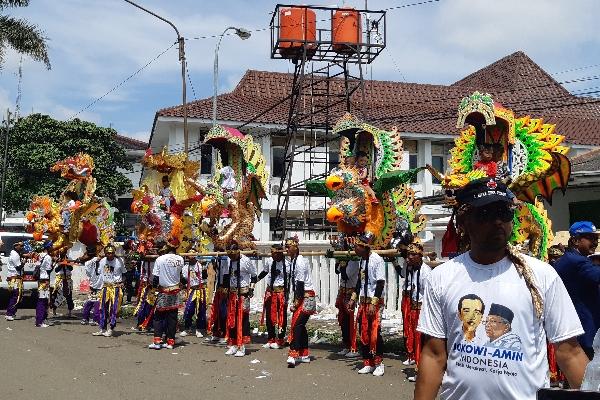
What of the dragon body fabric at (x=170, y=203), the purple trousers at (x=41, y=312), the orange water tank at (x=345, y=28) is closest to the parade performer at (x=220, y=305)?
the dragon body fabric at (x=170, y=203)

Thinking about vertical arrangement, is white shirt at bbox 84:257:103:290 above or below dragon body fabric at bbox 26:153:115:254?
below

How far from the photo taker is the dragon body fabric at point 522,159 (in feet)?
26.8

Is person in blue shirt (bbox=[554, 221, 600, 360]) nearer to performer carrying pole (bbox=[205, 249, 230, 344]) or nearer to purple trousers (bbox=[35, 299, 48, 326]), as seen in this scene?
performer carrying pole (bbox=[205, 249, 230, 344])

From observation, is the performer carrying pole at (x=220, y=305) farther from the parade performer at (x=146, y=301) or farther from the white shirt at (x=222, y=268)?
the parade performer at (x=146, y=301)

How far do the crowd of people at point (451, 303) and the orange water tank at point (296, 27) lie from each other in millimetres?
9582

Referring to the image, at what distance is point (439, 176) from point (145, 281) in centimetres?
774

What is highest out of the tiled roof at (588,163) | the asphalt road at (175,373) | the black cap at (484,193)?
the tiled roof at (588,163)

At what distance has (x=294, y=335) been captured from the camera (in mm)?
9672

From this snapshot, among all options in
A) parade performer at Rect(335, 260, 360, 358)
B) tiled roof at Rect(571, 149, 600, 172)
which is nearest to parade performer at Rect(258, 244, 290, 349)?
parade performer at Rect(335, 260, 360, 358)

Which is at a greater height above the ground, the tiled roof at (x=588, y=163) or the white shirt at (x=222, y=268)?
the tiled roof at (x=588, y=163)

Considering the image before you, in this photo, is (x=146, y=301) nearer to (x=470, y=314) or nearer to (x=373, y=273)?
(x=373, y=273)

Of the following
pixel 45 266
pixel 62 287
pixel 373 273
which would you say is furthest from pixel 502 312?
pixel 62 287

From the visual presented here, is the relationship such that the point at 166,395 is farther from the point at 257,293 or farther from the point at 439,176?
the point at 257,293

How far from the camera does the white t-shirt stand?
3.03 m
